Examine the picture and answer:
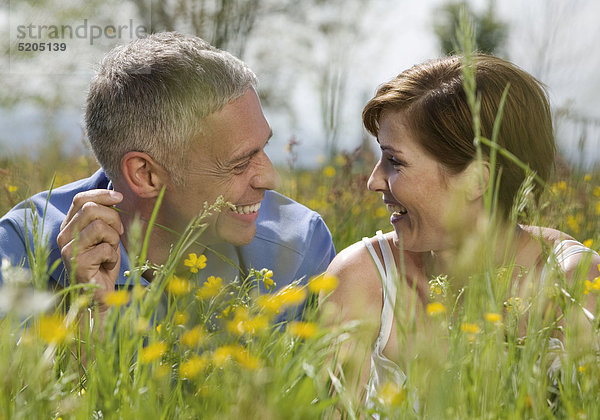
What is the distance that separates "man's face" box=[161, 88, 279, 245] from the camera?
118 inches

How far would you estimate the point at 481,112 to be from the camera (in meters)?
2.62

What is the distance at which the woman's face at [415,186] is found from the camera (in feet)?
8.69

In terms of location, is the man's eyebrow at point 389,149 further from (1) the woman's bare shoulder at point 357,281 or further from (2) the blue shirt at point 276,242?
(2) the blue shirt at point 276,242

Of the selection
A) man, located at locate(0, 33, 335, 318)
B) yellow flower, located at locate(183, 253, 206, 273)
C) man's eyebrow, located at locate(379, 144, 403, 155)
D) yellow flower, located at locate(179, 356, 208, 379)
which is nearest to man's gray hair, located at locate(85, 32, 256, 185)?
man, located at locate(0, 33, 335, 318)

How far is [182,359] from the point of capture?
60.2 inches

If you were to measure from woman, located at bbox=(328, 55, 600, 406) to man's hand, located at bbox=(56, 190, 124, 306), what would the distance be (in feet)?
2.99

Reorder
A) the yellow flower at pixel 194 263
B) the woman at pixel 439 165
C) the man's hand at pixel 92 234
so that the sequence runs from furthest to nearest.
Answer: the woman at pixel 439 165, the man's hand at pixel 92 234, the yellow flower at pixel 194 263

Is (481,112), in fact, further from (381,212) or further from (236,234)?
(381,212)

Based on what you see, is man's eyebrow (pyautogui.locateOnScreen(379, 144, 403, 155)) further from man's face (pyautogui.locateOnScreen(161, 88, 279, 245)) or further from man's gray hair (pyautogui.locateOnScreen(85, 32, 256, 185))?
man's gray hair (pyautogui.locateOnScreen(85, 32, 256, 185))

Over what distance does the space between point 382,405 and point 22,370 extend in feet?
2.84

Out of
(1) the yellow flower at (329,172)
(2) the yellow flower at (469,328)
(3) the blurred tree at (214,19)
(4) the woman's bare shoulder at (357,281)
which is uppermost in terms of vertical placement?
(2) the yellow flower at (469,328)

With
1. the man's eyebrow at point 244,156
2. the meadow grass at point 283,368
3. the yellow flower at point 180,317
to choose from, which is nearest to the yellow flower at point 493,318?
the meadow grass at point 283,368

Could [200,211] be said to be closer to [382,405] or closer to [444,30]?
[382,405]

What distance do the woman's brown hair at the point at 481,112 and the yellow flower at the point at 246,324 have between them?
4.64ft
